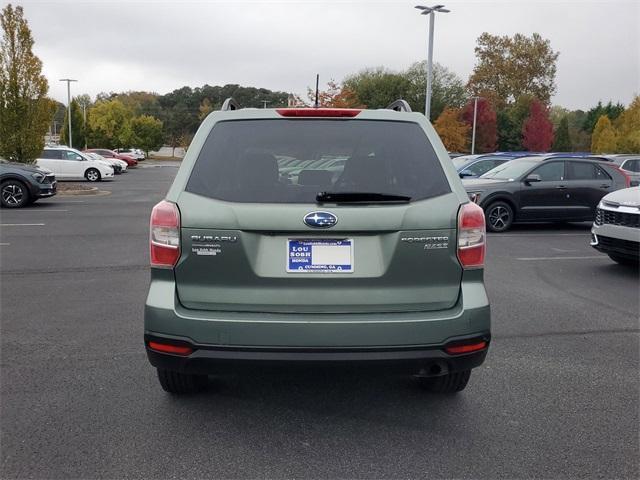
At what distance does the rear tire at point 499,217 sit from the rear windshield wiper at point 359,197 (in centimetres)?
994

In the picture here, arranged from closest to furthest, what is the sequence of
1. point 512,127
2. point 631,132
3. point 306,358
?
1. point 306,358
2. point 631,132
3. point 512,127

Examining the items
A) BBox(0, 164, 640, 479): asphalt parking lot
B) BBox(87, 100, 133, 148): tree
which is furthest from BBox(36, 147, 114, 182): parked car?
BBox(87, 100, 133, 148): tree

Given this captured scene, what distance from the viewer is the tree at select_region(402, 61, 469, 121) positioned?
235 ft

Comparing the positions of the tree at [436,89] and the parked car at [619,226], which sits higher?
the tree at [436,89]

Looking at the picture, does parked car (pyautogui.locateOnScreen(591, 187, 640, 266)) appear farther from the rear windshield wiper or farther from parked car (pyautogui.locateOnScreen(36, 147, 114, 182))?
parked car (pyautogui.locateOnScreen(36, 147, 114, 182))

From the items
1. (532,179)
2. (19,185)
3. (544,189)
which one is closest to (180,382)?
(532,179)

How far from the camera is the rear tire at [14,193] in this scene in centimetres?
1653

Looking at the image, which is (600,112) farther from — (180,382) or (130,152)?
(180,382)

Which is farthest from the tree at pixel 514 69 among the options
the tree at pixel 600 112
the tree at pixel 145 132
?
the tree at pixel 145 132

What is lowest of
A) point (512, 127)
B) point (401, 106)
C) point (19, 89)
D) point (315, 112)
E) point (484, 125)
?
point (315, 112)

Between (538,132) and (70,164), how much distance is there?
168ft

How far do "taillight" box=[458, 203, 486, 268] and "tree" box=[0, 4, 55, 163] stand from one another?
69.8ft

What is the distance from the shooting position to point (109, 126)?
73.2 metres

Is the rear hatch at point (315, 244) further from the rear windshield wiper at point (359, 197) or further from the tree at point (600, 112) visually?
the tree at point (600, 112)
